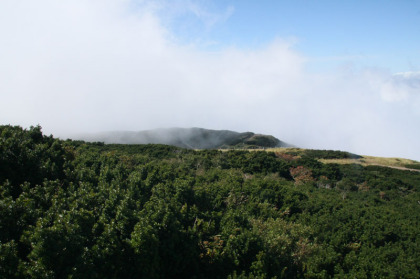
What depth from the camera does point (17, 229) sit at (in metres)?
8.34

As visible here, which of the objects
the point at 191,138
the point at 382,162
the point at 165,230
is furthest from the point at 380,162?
the point at 165,230

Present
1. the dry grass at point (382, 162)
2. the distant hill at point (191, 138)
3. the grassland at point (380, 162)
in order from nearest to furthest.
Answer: the grassland at point (380, 162)
the dry grass at point (382, 162)
the distant hill at point (191, 138)

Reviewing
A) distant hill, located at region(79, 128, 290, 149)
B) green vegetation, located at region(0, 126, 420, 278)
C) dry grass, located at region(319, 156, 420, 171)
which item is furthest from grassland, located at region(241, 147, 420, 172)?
green vegetation, located at region(0, 126, 420, 278)

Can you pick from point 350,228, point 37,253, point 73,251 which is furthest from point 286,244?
point 37,253

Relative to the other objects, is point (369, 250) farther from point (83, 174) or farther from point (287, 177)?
point (287, 177)

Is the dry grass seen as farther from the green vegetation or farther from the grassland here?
the green vegetation

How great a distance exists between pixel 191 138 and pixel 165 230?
86.8 m

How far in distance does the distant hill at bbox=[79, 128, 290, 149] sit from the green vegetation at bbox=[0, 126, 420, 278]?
67.9 meters

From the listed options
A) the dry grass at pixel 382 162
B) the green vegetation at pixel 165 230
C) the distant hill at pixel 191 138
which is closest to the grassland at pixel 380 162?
the dry grass at pixel 382 162

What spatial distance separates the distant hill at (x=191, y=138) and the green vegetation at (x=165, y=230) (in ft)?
223

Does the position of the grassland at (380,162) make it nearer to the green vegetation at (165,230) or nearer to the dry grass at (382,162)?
the dry grass at (382,162)

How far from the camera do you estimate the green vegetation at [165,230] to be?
7.62 meters

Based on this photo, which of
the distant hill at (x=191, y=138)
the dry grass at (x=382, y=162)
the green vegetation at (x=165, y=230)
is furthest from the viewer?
the distant hill at (x=191, y=138)

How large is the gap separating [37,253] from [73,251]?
2.84ft
